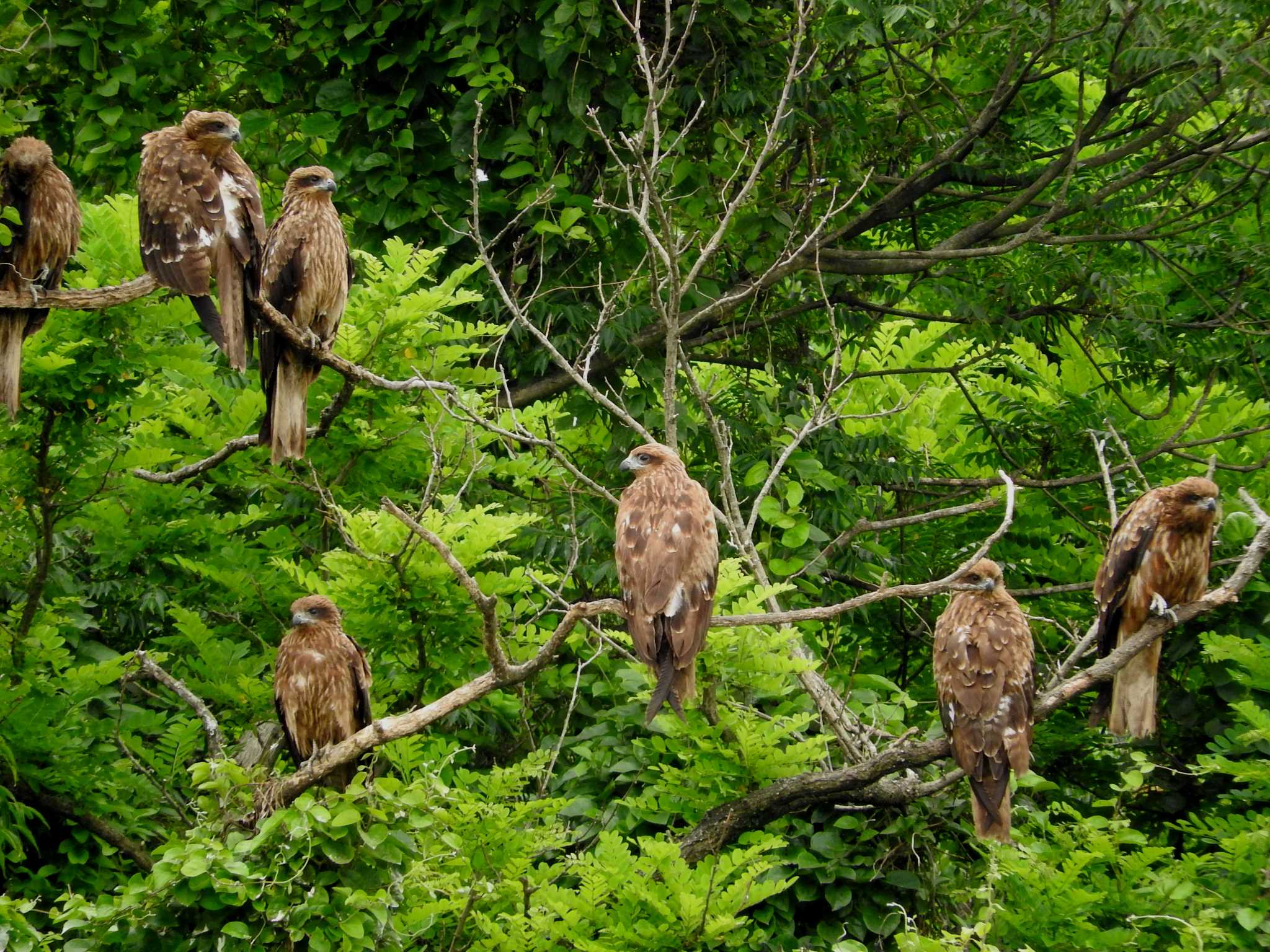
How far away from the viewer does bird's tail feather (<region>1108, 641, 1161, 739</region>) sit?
6.50m

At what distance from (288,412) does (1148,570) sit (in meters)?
3.68

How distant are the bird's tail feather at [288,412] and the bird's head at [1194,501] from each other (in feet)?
12.2

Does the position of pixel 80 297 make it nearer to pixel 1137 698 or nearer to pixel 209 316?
pixel 209 316

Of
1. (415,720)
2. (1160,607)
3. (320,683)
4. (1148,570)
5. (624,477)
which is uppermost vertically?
(624,477)

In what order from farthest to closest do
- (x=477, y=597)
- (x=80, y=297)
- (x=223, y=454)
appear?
(x=223, y=454)
(x=80, y=297)
(x=477, y=597)

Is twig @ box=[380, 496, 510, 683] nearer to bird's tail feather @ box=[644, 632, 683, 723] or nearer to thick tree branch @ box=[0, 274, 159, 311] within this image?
bird's tail feather @ box=[644, 632, 683, 723]

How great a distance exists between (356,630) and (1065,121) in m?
7.03

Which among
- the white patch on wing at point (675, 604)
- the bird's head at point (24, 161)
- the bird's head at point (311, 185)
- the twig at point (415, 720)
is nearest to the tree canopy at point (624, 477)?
the twig at point (415, 720)

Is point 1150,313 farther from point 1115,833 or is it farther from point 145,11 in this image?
point 145,11

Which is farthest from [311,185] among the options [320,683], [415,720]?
[415,720]

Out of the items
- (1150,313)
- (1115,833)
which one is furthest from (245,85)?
(1115,833)

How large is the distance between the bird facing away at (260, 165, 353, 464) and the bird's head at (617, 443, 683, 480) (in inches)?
51.0

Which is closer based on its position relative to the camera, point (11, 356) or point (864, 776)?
point (11, 356)

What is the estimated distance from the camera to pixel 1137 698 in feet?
21.4
